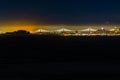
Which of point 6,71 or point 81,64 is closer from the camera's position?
point 6,71

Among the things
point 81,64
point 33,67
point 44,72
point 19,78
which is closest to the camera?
point 19,78

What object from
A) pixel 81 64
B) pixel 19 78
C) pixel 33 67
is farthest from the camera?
pixel 81 64

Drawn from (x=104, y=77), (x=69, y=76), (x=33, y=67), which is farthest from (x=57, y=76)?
(x=33, y=67)

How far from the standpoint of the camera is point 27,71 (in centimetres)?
4509

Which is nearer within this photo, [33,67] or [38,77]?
[38,77]

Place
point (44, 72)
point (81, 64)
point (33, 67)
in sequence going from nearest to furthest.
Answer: point (44, 72) < point (33, 67) < point (81, 64)

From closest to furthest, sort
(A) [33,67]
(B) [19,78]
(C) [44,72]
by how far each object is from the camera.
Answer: (B) [19,78] → (C) [44,72] → (A) [33,67]

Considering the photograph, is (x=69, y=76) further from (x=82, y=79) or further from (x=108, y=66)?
(x=108, y=66)

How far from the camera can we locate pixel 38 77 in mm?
41250

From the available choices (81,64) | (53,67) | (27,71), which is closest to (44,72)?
Answer: (27,71)

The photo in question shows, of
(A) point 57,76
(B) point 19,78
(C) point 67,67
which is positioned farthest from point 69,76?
(C) point 67,67

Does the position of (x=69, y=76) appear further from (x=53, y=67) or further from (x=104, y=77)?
(x=53, y=67)

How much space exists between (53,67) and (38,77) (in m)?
8.29

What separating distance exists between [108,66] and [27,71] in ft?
28.0
